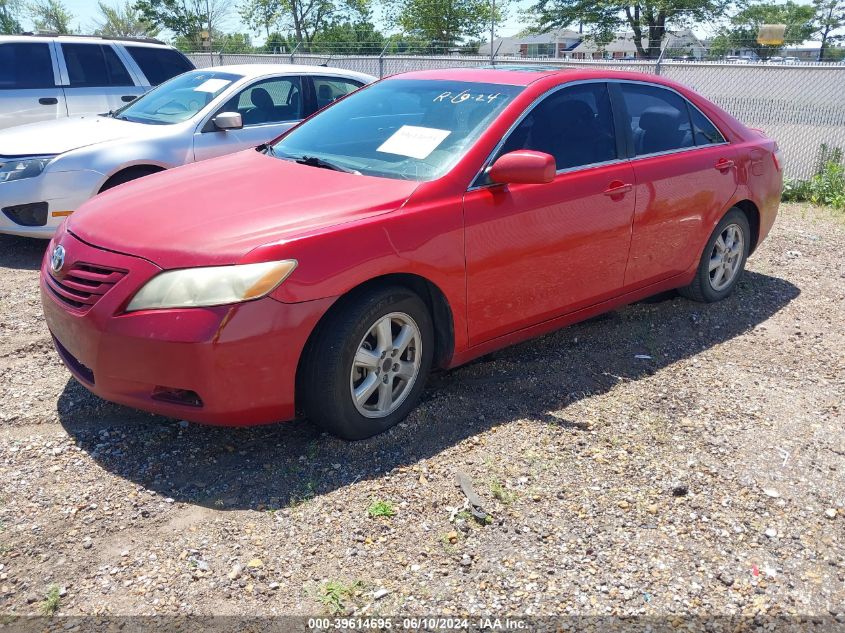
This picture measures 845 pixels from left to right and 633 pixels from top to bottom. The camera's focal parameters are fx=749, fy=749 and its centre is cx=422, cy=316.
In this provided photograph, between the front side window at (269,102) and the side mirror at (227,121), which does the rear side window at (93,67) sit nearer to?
the front side window at (269,102)

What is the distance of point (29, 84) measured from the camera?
8.23 metres

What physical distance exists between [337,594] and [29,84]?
779 centimetres

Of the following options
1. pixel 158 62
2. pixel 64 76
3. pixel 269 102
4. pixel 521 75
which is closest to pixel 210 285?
pixel 521 75

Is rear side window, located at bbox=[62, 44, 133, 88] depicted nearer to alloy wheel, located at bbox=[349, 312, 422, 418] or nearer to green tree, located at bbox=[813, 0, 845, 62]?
alloy wheel, located at bbox=[349, 312, 422, 418]

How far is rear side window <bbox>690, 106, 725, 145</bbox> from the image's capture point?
5.01 m

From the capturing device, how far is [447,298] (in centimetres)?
357

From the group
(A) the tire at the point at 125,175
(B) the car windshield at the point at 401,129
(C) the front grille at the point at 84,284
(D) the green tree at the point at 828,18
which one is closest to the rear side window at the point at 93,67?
(A) the tire at the point at 125,175

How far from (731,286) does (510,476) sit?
3182mm

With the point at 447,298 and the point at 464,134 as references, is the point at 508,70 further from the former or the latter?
the point at 447,298

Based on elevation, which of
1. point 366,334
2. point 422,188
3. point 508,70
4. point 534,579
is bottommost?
point 534,579

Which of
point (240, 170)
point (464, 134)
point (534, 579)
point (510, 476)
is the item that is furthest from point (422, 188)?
point (534, 579)

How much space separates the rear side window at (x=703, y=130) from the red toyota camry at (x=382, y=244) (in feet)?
0.07

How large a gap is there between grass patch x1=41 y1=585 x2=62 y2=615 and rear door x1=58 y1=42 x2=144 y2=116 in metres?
7.11

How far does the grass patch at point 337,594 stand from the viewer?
8.21 ft
